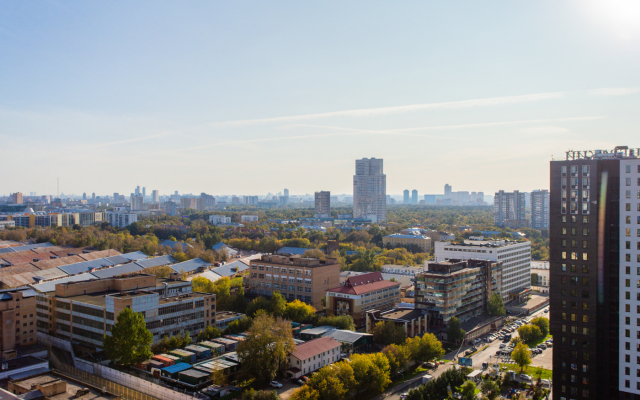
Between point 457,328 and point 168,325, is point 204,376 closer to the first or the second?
point 168,325

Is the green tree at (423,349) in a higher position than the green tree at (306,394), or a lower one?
lower

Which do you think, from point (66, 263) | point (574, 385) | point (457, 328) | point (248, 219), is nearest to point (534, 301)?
point (457, 328)

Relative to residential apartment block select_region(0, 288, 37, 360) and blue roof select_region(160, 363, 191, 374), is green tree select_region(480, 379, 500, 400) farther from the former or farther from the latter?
residential apartment block select_region(0, 288, 37, 360)

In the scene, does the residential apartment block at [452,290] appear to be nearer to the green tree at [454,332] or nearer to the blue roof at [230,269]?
the green tree at [454,332]

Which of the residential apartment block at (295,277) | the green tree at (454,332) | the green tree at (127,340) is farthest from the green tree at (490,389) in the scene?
the green tree at (127,340)

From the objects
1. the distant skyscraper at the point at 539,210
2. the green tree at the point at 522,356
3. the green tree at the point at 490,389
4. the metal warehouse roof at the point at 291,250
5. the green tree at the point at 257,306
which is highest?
the distant skyscraper at the point at 539,210

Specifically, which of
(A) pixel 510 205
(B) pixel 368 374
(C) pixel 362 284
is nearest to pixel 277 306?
(C) pixel 362 284
